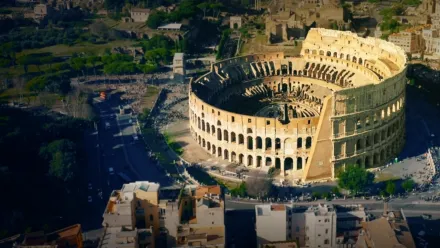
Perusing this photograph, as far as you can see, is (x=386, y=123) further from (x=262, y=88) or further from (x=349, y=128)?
(x=262, y=88)

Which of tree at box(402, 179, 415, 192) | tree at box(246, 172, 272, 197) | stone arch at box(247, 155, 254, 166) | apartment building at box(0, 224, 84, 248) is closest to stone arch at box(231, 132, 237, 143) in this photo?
stone arch at box(247, 155, 254, 166)

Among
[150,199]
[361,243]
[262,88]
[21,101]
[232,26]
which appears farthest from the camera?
[232,26]

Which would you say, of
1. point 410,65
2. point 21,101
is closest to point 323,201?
point 410,65

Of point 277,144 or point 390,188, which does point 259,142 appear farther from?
point 390,188

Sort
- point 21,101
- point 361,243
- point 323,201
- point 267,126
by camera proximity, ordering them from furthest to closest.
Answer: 1. point 21,101
2. point 267,126
3. point 323,201
4. point 361,243

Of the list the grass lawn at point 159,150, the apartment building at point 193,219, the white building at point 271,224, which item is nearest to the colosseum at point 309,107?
the grass lawn at point 159,150

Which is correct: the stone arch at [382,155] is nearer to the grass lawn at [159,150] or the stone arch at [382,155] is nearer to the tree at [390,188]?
the tree at [390,188]
